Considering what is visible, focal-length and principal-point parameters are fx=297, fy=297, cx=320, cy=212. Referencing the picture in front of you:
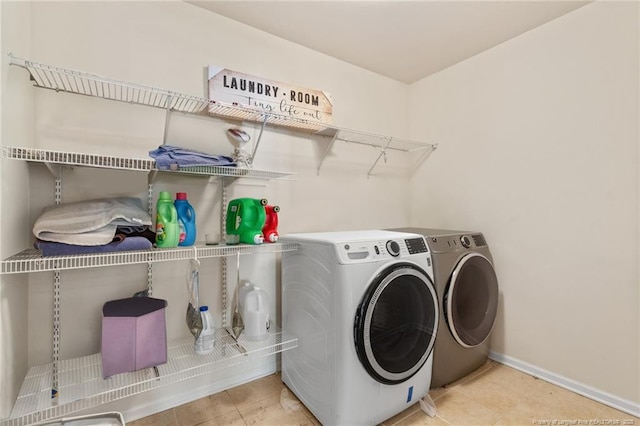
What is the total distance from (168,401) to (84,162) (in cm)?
132

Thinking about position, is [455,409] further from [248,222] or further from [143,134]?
[143,134]

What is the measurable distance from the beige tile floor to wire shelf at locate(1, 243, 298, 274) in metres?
0.89

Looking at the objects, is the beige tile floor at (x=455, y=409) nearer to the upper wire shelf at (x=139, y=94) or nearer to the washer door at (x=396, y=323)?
the washer door at (x=396, y=323)

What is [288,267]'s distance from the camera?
1797mm

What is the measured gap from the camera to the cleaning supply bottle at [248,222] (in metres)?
1.57

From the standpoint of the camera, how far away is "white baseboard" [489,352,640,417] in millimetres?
1624

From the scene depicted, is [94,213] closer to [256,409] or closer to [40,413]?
[40,413]

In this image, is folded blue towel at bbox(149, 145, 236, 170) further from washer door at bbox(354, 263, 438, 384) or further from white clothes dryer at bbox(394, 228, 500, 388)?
white clothes dryer at bbox(394, 228, 500, 388)

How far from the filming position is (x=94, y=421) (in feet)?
3.96

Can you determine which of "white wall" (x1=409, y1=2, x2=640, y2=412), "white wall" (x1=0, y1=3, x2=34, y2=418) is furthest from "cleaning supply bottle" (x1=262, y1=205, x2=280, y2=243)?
"white wall" (x1=409, y1=2, x2=640, y2=412)

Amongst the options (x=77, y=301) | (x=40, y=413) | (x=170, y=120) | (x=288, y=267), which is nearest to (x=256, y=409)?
(x=288, y=267)

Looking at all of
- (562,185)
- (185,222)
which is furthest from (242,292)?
(562,185)

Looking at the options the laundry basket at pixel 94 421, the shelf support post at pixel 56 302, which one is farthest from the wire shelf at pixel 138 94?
the laundry basket at pixel 94 421

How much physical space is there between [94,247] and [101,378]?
22.8 inches
